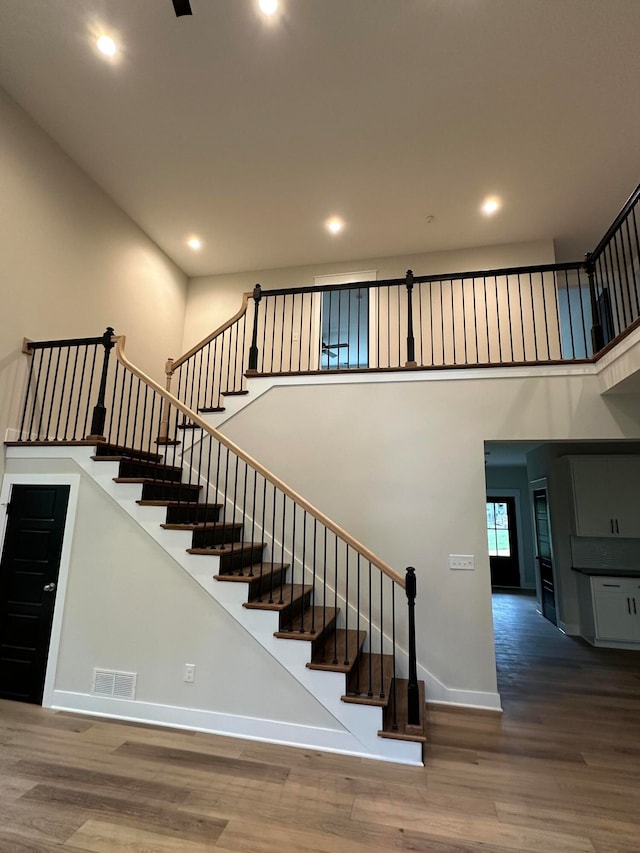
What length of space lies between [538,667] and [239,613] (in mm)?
3572

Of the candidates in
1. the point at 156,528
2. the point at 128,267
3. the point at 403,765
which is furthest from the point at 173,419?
the point at 403,765

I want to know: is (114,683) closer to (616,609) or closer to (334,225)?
(334,225)

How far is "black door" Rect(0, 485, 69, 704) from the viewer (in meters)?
3.59

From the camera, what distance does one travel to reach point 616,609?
556 centimetres

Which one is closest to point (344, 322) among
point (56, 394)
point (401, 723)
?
point (56, 394)

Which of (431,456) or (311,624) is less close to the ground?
(431,456)

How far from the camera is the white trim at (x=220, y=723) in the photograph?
117 inches

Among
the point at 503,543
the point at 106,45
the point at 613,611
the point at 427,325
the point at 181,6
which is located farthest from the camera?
the point at 503,543

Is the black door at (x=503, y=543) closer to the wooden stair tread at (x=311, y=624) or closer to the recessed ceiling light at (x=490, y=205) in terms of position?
the recessed ceiling light at (x=490, y=205)

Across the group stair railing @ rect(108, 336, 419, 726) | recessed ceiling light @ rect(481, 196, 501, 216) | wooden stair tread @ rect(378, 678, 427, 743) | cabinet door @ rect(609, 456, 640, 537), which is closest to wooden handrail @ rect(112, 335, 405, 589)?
stair railing @ rect(108, 336, 419, 726)

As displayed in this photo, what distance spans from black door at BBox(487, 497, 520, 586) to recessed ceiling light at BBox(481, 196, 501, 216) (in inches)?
277

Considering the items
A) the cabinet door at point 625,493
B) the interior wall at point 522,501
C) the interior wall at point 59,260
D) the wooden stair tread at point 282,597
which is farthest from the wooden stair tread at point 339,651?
the interior wall at point 522,501

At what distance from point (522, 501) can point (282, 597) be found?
8926 millimetres

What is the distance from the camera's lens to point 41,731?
3.12m
